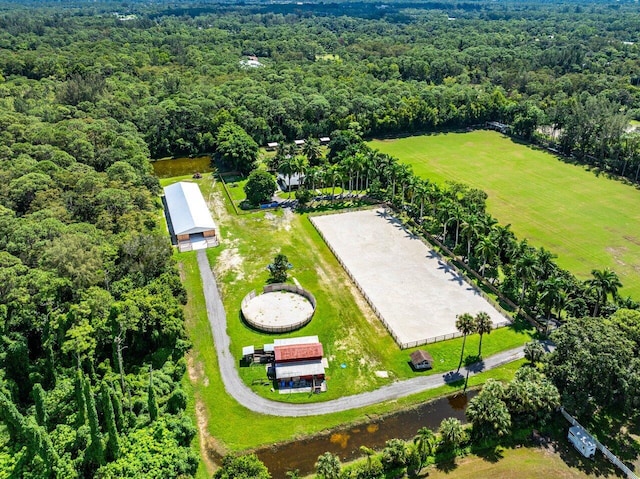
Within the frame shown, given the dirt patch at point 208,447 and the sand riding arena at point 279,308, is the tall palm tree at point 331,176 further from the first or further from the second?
the dirt patch at point 208,447

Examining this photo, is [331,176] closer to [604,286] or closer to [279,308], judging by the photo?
[279,308]

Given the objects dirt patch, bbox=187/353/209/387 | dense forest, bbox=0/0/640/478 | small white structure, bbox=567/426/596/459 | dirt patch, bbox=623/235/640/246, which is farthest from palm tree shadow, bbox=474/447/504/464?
dirt patch, bbox=623/235/640/246

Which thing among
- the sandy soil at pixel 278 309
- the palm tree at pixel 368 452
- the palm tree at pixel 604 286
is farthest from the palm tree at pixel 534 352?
the sandy soil at pixel 278 309

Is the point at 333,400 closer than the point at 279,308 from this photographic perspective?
Yes

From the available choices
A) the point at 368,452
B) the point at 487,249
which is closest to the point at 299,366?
the point at 368,452

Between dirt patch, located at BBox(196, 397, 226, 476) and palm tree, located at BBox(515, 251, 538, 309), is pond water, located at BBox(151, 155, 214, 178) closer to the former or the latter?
dirt patch, located at BBox(196, 397, 226, 476)

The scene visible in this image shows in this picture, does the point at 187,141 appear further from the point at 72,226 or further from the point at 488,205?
the point at 488,205

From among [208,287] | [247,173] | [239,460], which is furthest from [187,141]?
[239,460]
